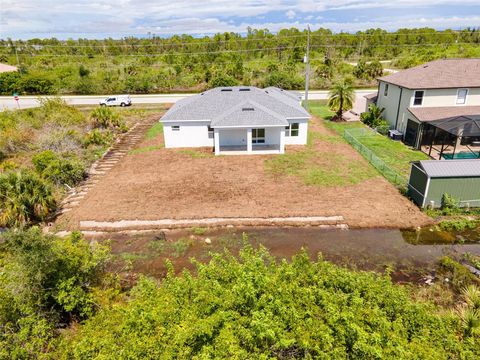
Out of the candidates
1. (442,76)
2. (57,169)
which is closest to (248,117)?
(57,169)

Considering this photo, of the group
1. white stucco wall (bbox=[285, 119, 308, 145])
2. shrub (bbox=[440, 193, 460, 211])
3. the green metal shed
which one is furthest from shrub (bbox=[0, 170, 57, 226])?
shrub (bbox=[440, 193, 460, 211])

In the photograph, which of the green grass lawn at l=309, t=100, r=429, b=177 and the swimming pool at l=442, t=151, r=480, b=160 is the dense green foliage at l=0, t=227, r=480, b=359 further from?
the swimming pool at l=442, t=151, r=480, b=160

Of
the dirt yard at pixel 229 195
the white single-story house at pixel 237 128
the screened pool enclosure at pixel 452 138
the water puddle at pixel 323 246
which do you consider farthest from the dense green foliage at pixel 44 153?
the screened pool enclosure at pixel 452 138

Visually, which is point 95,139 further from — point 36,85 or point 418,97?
point 36,85

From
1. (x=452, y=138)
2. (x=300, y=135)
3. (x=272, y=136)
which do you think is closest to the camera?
(x=452, y=138)

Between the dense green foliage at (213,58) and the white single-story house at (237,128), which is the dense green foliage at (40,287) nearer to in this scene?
the white single-story house at (237,128)
